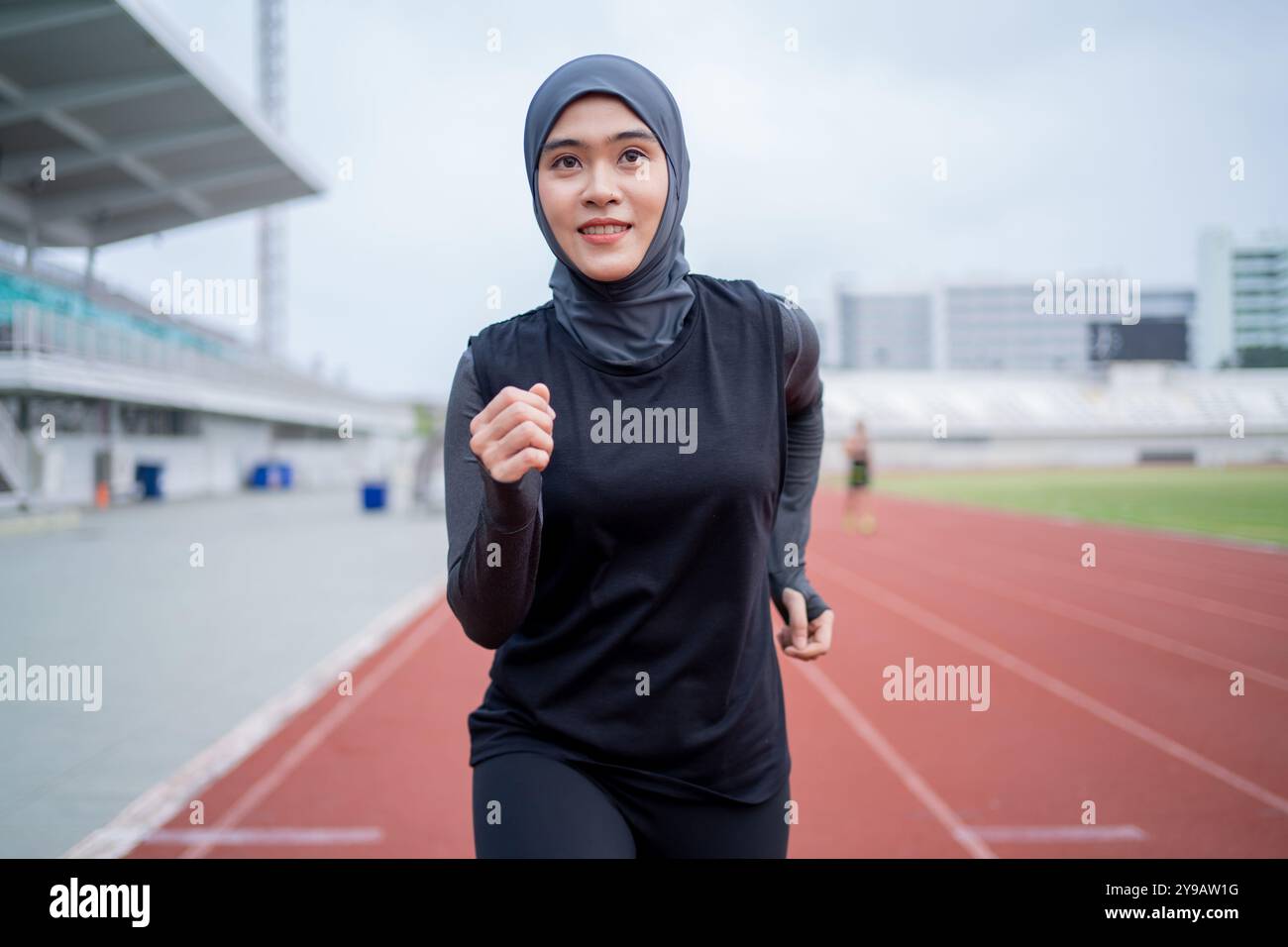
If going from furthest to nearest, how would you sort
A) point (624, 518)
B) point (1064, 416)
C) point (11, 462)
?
point (1064, 416) < point (11, 462) < point (624, 518)

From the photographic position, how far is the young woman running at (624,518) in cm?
137

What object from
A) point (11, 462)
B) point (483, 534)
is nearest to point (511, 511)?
point (483, 534)

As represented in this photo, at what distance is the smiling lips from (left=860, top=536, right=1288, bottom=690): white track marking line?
6.27 m

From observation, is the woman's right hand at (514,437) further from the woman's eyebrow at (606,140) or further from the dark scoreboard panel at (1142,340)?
the dark scoreboard panel at (1142,340)

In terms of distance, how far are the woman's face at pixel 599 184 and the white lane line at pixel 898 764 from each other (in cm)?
305

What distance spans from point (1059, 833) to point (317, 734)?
3633 mm

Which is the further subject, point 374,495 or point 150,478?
point 150,478

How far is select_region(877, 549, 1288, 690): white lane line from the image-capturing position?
635cm

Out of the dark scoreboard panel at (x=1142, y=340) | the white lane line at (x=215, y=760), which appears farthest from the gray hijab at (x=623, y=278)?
the dark scoreboard panel at (x=1142, y=340)

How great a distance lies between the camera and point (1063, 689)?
19.3ft

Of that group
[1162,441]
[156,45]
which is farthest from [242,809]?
[1162,441]

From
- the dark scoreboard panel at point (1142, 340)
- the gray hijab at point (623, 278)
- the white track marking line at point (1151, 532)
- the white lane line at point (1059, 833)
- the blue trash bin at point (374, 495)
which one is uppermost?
the dark scoreboard panel at point (1142, 340)

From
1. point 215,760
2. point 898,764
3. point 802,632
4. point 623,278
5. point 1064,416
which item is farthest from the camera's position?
point 1064,416

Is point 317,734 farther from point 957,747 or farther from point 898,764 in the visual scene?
point 957,747
